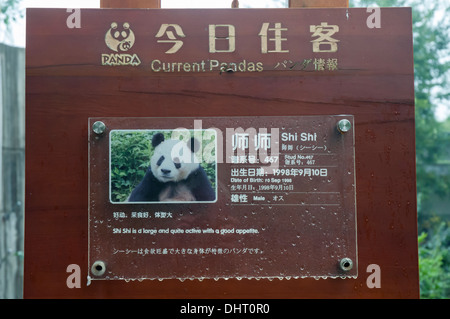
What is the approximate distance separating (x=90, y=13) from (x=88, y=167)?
1.93ft

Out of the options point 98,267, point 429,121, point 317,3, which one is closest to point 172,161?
point 98,267

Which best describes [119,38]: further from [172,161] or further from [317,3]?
[317,3]

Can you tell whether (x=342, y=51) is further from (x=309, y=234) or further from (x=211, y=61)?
(x=309, y=234)

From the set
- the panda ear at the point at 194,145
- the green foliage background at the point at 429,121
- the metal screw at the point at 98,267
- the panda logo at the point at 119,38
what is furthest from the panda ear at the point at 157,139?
the green foliage background at the point at 429,121

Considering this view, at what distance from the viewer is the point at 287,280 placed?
5.89 ft

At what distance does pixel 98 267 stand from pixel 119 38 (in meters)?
0.86

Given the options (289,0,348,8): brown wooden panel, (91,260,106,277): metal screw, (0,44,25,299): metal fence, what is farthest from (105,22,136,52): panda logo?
(0,44,25,299): metal fence

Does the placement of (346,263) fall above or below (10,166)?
below

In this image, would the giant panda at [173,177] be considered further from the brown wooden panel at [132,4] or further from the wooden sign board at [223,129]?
the brown wooden panel at [132,4]

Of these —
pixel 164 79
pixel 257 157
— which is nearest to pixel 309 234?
pixel 257 157

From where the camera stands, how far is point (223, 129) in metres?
1.83

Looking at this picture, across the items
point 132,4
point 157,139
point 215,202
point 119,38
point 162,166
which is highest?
point 132,4

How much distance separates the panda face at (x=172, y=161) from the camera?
1812 millimetres

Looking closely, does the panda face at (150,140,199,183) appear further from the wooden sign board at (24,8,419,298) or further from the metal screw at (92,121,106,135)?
the metal screw at (92,121,106,135)
